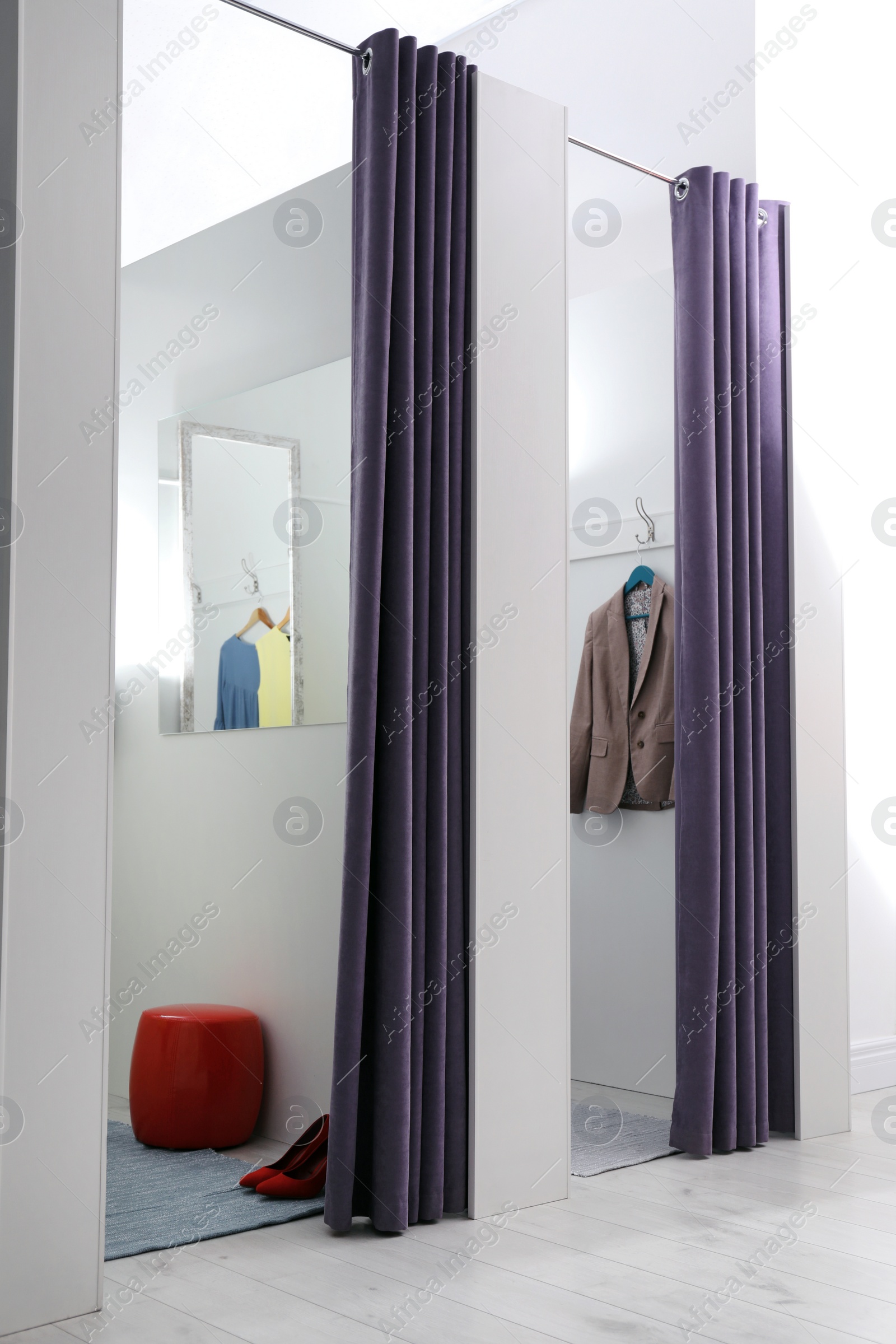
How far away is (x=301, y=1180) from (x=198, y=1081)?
1.83 ft

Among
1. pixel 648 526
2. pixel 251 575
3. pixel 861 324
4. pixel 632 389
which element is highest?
pixel 861 324

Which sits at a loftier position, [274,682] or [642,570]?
[642,570]

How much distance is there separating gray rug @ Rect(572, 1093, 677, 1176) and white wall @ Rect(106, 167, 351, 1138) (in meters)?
0.71

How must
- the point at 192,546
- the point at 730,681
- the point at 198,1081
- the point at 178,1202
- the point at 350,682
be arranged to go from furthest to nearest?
the point at 192,546 < the point at 730,681 < the point at 198,1081 < the point at 178,1202 < the point at 350,682

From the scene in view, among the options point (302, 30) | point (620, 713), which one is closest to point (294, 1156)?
point (620, 713)

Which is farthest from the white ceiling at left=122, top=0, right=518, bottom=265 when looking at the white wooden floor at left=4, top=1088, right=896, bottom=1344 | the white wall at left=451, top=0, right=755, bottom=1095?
the white wooden floor at left=4, top=1088, right=896, bottom=1344

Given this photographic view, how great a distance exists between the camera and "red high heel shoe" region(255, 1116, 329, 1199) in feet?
9.30

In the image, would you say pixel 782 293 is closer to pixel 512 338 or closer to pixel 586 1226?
pixel 512 338

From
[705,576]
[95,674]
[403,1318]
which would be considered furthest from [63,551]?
[705,576]

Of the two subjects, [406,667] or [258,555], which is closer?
[406,667]

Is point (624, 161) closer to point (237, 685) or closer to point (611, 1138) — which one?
point (237, 685)

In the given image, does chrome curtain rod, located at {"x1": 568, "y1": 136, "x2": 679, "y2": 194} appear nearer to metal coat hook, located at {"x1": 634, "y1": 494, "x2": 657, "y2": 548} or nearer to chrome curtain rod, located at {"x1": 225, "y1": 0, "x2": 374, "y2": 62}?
chrome curtain rod, located at {"x1": 225, "y1": 0, "x2": 374, "y2": 62}

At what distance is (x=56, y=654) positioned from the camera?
88.5 inches

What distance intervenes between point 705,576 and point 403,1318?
6.48 feet
